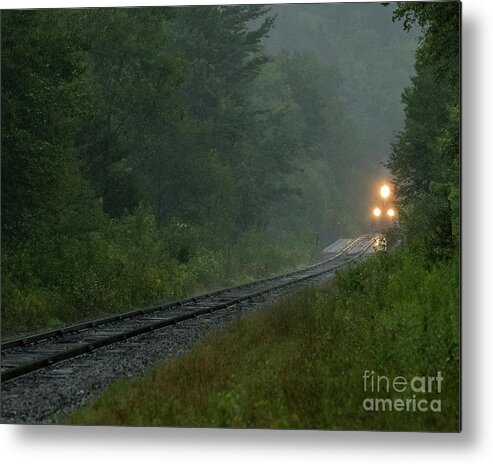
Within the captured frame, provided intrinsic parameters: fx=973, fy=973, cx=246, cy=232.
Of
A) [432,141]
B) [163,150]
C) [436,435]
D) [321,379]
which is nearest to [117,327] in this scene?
[163,150]

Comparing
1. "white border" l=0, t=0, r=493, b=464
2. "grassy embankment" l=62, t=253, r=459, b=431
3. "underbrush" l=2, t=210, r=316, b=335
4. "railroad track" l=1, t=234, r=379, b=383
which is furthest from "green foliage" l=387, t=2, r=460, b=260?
"underbrush" l=2, t=210, r=316, b=335

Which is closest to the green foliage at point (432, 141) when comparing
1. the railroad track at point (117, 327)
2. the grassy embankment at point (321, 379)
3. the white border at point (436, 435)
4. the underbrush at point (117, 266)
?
the white border at point (436, 435)

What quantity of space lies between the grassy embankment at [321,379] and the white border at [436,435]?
156 millimetres

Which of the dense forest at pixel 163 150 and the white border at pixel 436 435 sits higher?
the dense forest at pixel 163 150

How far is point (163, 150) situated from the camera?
19234 millimetres

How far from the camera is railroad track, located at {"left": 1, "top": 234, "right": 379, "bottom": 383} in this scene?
501 inches

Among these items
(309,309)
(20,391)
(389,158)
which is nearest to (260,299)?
(309,309)

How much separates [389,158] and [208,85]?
28.3 feet

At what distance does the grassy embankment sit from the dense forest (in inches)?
110

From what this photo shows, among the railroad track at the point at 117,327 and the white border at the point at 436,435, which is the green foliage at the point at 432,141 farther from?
the railroad track at the point at 117,327

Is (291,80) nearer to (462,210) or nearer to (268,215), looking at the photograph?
(268,215)

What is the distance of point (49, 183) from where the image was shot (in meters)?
16.6

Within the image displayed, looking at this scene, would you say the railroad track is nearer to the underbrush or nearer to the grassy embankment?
the underbrush

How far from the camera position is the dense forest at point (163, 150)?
1412 centimetres
